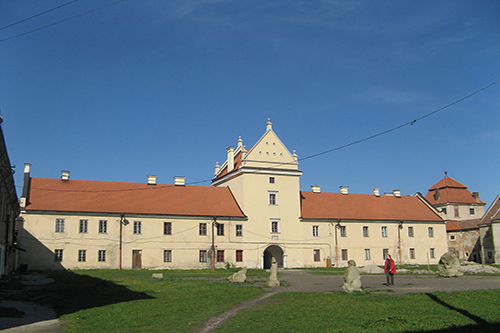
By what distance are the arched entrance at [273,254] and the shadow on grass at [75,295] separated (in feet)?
105

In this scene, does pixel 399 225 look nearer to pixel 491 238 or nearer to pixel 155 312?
pixel 491 238

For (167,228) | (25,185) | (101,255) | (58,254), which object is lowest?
(101,255)

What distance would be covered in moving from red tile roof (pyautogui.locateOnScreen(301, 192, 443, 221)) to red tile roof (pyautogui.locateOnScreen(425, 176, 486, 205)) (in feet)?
70.5

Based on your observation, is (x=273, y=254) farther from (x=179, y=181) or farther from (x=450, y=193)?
(x=450, y=193)

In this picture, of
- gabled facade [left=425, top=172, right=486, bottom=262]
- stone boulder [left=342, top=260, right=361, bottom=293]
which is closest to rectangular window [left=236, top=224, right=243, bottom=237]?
stone boulder [left=342, top=260, right=361, bottom=293]

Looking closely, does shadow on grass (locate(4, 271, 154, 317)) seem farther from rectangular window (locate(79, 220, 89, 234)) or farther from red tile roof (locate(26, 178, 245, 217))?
red tile roof (locate(26, 178, 245, 217))

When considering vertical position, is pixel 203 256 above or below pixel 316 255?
above

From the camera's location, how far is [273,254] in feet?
194

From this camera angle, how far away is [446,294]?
65.0 ft

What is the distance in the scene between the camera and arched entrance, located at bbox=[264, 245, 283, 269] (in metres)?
57.8

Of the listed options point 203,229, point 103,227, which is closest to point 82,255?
point 103,227

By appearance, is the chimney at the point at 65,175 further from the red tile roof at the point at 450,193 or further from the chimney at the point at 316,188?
the red tile roof at the point at 450,193

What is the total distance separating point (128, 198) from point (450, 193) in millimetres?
59074

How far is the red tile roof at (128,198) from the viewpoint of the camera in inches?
1922
